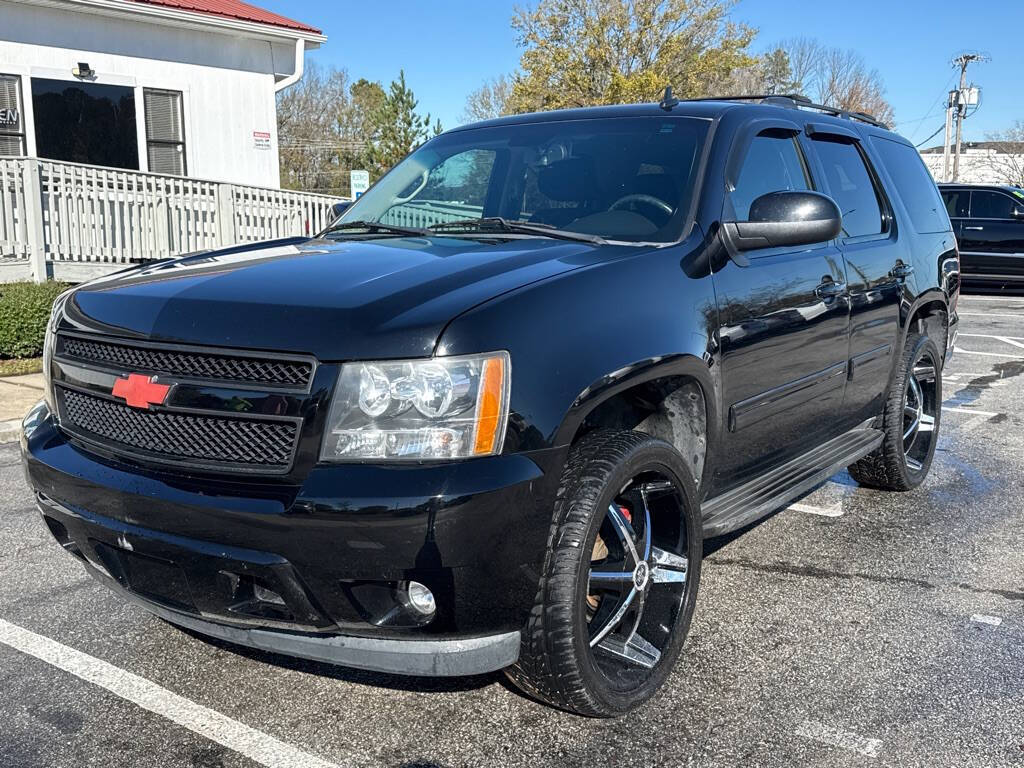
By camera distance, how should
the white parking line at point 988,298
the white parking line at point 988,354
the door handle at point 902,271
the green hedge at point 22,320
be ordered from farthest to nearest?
the white parking line at point 988,298, the white parking line at point 988,354, the green hedge at point 22,320, the door handle at point 902,271

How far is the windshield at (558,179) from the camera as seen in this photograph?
11.7ft

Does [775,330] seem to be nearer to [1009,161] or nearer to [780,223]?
[780,223]

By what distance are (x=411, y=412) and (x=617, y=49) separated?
32.7 meters

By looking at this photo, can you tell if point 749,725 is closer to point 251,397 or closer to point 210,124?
point 251,397

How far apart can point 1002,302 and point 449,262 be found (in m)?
15.8

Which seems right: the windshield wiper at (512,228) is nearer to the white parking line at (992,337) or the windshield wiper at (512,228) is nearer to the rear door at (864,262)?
the rear door at (864,262)

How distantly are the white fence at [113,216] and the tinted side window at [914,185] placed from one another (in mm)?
6803

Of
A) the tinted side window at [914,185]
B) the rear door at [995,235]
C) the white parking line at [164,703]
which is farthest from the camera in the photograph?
the rear door at [995,235]

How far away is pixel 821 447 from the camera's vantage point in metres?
4.29

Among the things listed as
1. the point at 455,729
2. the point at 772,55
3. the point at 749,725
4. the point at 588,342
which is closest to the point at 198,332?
the point at 588,342

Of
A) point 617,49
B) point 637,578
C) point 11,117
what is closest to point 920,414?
point 637,578

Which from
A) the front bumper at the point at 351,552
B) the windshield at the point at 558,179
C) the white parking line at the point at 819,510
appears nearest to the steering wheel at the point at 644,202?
the windshield at the point at 558,179

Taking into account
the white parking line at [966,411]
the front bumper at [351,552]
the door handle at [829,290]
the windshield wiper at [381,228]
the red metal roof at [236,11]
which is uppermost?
the red metal roof at [236,11]

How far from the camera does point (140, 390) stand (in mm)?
2672
